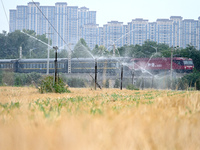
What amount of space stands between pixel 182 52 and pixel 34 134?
59016 mm

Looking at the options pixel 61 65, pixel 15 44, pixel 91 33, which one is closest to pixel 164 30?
pixel 91 33

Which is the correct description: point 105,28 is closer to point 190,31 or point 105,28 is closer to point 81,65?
point 190,31

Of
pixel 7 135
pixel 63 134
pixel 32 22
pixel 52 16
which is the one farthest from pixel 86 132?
pixel 52 16

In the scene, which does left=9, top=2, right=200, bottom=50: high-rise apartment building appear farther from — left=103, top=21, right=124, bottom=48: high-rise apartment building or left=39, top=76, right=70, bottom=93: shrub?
left=39, top=76, right=70, bottom=93: shrub

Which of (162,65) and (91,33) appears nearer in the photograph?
(162,65)

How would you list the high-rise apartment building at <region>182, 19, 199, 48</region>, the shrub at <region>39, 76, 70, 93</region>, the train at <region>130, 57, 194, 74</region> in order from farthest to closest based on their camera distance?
the high-rise apartment building at <region>182, 19, 199, 48</region> → the train at <region>130, 57, 194, 74</region> → the shrub at <region>39, 76, 70, 93</region>

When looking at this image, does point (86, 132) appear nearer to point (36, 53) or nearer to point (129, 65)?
point (129, 65)

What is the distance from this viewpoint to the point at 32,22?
128m

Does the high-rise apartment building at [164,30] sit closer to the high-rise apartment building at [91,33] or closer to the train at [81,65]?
the high-rise apartment building at [91,33]

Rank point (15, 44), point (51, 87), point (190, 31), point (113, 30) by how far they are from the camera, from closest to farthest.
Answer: point (51, 87)
point (15, 44)
point (190, 31)
point (113, 30)

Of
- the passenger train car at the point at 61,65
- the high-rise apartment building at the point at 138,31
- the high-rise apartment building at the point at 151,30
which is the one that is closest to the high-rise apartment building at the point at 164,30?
the high-rise apartment building at the point at 151,30

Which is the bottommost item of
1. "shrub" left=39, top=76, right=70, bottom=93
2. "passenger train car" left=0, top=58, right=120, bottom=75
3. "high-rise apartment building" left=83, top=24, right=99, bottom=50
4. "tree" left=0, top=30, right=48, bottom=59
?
"shrub" left=39, top=76, right=70, bottom=93

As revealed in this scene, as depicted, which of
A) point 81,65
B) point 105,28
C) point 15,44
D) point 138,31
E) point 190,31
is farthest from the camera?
point 105,28

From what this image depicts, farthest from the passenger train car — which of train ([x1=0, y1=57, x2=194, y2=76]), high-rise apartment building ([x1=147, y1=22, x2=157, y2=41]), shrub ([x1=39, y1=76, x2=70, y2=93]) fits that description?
high-rise apartment building ([x1=147, y1=22, x2=157, y2=41])
